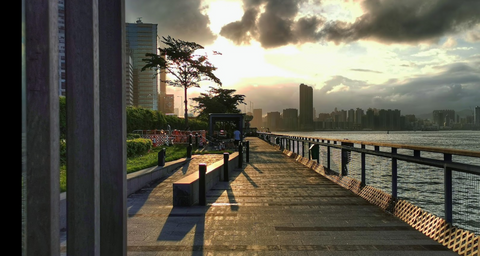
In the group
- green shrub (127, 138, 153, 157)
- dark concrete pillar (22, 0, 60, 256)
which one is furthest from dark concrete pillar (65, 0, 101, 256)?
green shrub (127, 138, 153, 157)

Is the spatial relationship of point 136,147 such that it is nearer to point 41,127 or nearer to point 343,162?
point 343,162

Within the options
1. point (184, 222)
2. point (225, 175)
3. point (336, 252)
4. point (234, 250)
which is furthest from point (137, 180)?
point (336, 252)

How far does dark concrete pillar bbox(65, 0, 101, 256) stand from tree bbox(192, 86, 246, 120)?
221 ft

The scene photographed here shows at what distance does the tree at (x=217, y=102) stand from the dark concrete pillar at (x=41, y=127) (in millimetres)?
67860

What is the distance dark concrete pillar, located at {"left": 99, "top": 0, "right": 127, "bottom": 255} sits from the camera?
279cm

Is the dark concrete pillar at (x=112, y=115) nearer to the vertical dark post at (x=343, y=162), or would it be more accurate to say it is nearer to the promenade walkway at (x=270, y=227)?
the promenade walkway at (x=270, y=227)

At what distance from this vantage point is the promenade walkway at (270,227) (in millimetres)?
4375

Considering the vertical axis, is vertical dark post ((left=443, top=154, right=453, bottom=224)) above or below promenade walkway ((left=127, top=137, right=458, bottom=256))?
above

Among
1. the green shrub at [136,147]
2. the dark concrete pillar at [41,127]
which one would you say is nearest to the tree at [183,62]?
the green shrub at [136,147]

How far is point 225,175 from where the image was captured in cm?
1093

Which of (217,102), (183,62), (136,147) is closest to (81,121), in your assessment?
(136,147)

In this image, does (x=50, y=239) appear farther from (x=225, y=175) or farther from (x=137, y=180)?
(x=225, y=175)

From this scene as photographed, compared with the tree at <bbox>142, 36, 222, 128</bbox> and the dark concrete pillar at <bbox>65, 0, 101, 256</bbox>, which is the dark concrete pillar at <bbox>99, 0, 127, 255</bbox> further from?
the tree at <bbox>142, 36, 222, 128</bbox>

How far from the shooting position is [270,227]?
5.40 m
